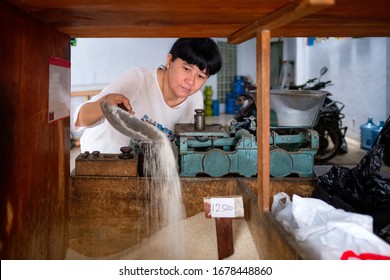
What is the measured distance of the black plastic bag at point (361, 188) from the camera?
1.63m

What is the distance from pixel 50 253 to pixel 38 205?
24 cm

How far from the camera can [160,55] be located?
9344 millimetres

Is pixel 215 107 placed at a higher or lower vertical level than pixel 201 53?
higher

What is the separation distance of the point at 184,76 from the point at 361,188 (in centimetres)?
115

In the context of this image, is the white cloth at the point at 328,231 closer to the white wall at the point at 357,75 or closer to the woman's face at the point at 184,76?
the woman's face at the point at 184,76

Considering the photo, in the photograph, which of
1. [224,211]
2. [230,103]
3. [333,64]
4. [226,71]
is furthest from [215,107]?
[224,211]

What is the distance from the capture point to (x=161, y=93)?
9.02 feet

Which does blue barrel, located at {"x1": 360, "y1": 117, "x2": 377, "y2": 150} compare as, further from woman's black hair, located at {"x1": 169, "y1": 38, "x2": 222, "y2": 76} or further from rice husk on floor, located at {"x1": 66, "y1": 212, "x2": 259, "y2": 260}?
rice husk on floor, located at {"x1": 66, "y1": 212, "x2": 259, "y2": 260}

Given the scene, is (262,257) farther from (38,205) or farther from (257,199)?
(38,205)

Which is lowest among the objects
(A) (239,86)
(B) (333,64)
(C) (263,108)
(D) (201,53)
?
(C) (263,108)

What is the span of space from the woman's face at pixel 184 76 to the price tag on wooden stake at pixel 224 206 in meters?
0.99

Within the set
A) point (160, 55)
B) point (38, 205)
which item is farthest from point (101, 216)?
point (160, 55)

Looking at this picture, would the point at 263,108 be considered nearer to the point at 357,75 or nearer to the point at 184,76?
the point at 184,76

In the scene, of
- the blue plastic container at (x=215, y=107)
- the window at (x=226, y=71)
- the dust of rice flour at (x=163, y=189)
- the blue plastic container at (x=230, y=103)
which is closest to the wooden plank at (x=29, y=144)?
the dust of rice flour at (x=163, y=189)
